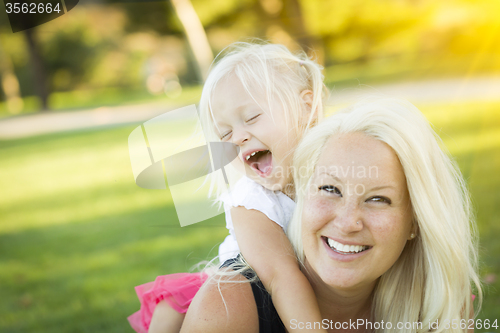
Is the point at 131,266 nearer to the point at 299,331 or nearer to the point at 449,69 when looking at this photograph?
the point at 299,331

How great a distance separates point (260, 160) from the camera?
8.01 feet

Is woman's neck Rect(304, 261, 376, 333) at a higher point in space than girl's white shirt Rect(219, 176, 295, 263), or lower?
lower

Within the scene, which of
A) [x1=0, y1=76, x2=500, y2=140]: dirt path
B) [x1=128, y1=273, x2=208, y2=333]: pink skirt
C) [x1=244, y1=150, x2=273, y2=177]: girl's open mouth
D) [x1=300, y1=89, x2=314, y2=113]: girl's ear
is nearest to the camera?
[x1=128, y1=273, x2=208, y2=333]: pink skirt

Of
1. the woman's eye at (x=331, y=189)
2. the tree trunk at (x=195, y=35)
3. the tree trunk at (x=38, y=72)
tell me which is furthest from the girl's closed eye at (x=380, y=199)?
the tree trunk at (x=38, y=72)

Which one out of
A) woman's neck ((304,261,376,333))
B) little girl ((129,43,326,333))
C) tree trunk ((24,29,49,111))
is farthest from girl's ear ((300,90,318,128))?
tree trunk ((24,29,49,111))

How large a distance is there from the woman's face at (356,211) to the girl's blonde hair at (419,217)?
5cm

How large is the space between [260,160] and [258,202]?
1.16ft

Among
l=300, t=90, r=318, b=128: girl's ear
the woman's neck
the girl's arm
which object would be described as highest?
l=300, t=90, r=318, b=128: girl's ear

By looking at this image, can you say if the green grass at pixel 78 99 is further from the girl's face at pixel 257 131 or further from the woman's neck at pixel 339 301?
the woman's neck at pixel 339 301

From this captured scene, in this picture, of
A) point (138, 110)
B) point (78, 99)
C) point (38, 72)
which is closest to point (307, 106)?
point (138, 110)

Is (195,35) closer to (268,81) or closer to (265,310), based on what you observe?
(268,81)

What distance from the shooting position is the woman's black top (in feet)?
5.98

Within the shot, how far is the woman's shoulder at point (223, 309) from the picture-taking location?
1668 millimetres
